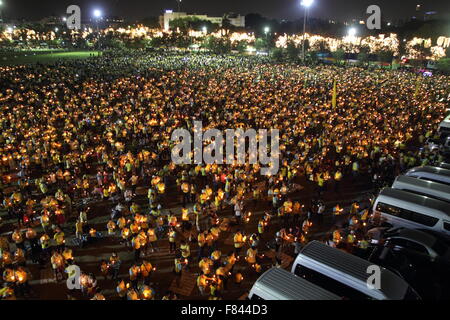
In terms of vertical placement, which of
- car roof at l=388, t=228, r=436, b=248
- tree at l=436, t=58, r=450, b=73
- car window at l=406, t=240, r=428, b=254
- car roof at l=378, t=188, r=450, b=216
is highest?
tree at l=436, t=58, r=450, b=73

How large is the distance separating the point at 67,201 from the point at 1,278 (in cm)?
334

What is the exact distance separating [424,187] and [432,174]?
1380 millimetres

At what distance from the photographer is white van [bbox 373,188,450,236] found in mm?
9250

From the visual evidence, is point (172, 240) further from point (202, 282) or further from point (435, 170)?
point (435, 170)

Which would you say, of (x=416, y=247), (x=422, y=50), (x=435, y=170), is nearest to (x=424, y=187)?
(x=435, y=170)

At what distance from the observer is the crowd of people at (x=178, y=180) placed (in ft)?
27.5

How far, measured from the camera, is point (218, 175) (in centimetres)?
1252

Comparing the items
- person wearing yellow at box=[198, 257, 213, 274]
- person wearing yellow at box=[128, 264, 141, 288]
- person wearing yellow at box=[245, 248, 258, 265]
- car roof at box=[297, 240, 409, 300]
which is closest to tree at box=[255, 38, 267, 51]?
person wearing yellow at box=[245, 248, 258, 265]

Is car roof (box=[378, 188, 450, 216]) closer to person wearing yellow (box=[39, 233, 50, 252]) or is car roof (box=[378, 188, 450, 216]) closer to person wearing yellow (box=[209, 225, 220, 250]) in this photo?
person wearing yellow (box=[209, 225, 220, 250])

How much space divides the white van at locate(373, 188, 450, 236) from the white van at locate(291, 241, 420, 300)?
3432mm

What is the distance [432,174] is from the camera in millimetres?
11844

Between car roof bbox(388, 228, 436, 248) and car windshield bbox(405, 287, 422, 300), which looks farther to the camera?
car roof bbox(388, 228, 436, 248)
